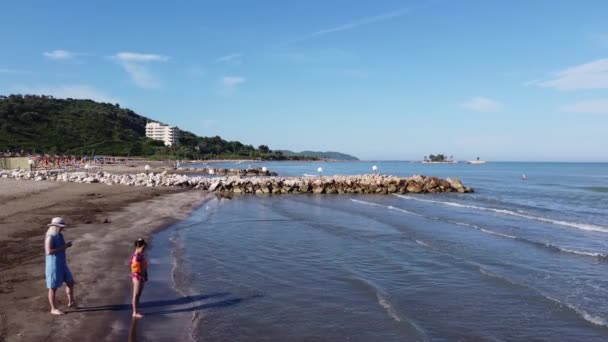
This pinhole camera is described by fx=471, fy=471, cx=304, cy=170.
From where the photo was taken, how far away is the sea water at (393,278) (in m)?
8.75

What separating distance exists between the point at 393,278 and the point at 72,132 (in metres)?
136

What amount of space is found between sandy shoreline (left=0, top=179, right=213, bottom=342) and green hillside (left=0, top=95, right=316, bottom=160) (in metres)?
91.4

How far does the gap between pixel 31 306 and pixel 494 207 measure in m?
28.3

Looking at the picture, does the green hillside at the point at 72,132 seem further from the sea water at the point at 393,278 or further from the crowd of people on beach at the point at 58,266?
the crowd of people on beach at the point at 58,266

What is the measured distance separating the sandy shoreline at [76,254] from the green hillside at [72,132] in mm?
91436

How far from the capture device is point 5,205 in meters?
23.0

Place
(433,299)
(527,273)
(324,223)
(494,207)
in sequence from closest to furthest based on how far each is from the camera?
(433,299), (527,273), (324,223), (494,207)

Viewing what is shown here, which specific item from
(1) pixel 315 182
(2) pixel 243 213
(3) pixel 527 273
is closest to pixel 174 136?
(1) pixel 315 182

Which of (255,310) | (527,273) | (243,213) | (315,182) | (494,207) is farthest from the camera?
(315,182)

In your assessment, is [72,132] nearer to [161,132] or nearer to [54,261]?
[161,132]

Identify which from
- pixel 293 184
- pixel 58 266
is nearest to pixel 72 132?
pixel 293 184

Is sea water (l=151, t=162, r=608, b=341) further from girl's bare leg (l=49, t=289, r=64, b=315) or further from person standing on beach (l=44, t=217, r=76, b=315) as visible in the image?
person standing on beach (l=44, t=217, r=76, b=315)

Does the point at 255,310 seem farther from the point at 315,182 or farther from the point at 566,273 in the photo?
the point at 315,182

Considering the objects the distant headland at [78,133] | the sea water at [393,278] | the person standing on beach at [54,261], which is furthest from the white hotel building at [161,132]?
the person standing on beach at [54,261]
